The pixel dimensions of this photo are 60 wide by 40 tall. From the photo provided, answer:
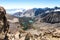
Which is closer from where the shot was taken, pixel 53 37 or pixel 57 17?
pixel 53 37

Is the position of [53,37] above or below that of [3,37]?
→ below

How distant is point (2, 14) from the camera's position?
13.6 m

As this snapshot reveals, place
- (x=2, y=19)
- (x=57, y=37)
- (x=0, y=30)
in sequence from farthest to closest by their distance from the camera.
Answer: (x=57, y=37) < (x=2, y=19) < (x=0, y=30)

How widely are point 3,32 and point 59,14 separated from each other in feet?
366

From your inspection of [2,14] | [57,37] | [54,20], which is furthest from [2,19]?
[54,20]

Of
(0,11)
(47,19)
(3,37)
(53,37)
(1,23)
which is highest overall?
(0,11)

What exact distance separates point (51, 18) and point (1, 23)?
108 meters

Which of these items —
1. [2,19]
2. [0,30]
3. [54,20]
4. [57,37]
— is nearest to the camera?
[0,30]

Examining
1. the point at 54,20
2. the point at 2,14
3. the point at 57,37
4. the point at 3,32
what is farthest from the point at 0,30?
the point at 54,20

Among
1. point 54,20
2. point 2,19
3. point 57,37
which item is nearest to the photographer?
point 2,19

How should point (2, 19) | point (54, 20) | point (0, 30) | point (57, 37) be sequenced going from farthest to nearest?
point (54, 20) < point (57, 37) < point (2, 19) < point (0, 30)

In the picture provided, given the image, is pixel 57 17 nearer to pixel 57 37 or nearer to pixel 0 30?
pixel 57 37

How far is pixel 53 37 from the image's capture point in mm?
30969

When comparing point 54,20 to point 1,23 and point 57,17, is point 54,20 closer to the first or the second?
point 57,17
